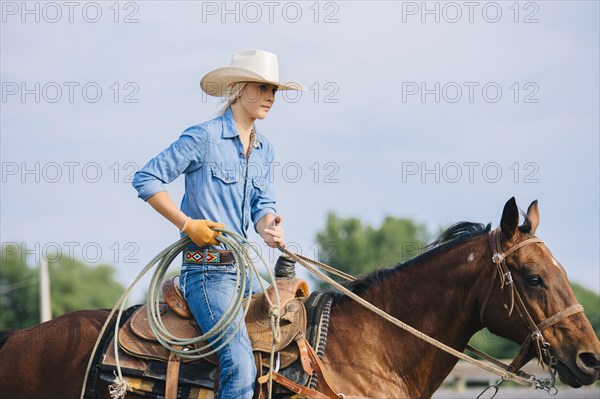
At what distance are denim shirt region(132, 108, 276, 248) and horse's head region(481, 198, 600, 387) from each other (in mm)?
1854

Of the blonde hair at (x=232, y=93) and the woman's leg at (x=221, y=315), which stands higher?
the blonde hair at (x=232, y=93)

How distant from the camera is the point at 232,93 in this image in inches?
262

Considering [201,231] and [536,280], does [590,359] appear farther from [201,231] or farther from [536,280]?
[201,231]

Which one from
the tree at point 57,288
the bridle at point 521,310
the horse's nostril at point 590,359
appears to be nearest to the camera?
the horse's nostril at point 590,359

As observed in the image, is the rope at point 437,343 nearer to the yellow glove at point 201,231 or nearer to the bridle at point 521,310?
the bridle at point 521,310

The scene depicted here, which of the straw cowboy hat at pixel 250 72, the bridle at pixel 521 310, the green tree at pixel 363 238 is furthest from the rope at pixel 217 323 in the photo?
the green tree at pixel 363 238

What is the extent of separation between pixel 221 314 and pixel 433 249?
1.66m

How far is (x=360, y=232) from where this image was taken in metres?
68.9

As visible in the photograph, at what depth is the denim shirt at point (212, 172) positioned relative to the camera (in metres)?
6.16

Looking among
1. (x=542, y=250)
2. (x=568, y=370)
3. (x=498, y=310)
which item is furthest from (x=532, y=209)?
(x=568, y=370)

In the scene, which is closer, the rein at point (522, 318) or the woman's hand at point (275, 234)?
the rein at point (522, 318)

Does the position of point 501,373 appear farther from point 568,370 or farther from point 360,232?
point 360,232

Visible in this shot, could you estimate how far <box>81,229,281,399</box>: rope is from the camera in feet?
19.5

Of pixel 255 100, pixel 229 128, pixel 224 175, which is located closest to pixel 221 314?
pixel 224 175
